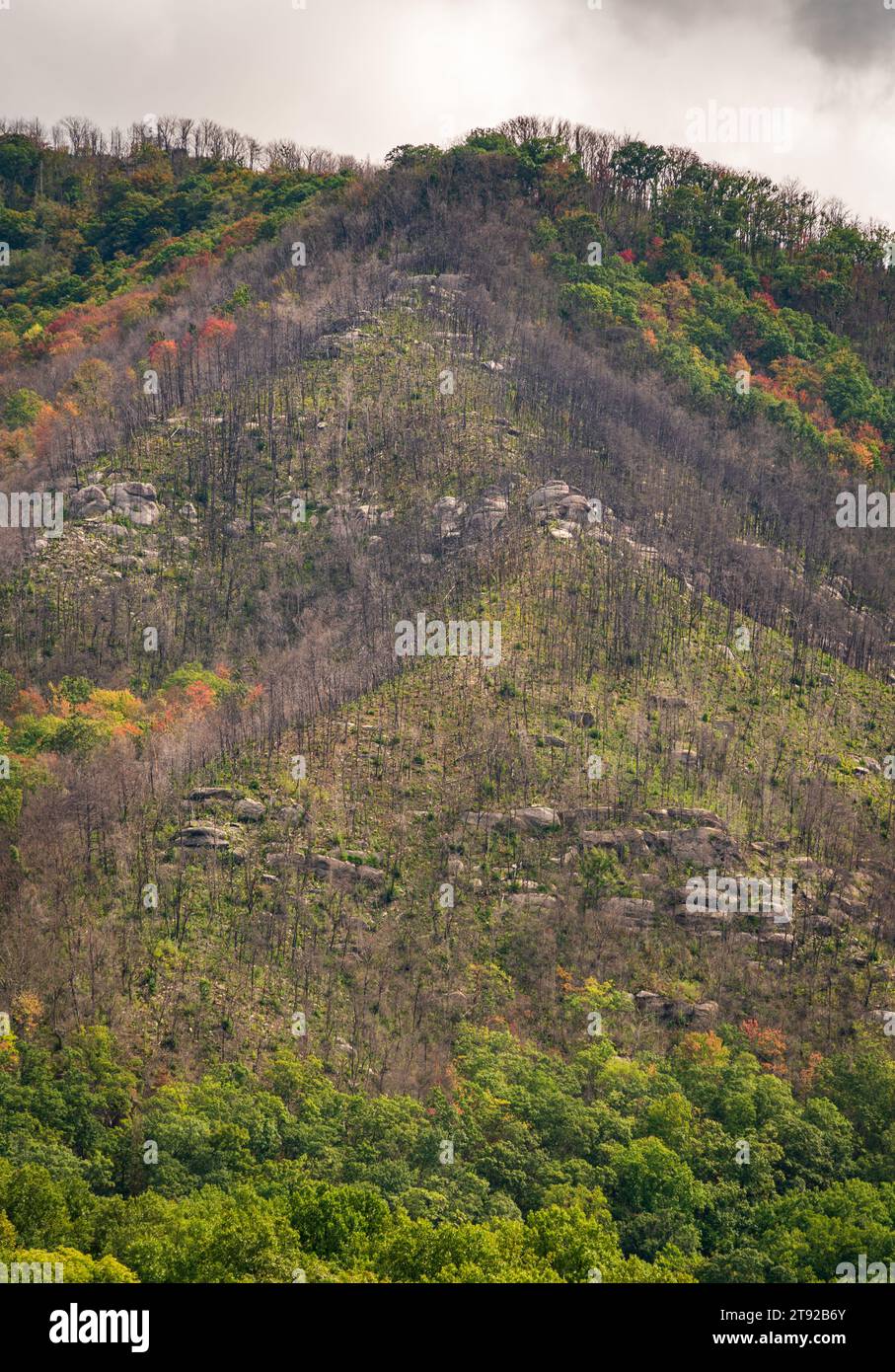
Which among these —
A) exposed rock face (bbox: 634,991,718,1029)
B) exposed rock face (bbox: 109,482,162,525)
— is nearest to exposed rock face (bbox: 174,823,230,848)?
exposed rock face (bbox: 634,991,718,1029)

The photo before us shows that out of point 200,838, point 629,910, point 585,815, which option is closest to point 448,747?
point 585,815

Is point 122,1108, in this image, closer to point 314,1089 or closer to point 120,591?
point 314,1089

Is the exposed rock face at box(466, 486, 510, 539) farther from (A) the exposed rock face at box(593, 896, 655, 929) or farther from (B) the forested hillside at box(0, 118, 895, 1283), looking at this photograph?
(A) the exposed rock face at box(593, 896, 655, 929)

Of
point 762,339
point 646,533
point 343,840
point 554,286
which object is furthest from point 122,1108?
point 762,339

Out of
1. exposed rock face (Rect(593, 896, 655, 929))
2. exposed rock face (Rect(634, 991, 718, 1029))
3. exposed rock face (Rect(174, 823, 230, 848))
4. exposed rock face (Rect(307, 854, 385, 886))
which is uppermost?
exposed rock face (Rect(174, 823, 230, 848))

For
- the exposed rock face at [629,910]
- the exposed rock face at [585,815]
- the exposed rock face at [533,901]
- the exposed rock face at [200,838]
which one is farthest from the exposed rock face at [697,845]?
the exposed rock face at [200,838]

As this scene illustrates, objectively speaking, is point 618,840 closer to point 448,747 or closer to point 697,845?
point 697,845
